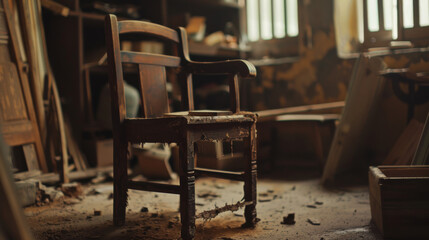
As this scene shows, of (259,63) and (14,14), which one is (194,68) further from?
Result: (259,63)

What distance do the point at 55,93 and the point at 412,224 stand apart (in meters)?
2.60

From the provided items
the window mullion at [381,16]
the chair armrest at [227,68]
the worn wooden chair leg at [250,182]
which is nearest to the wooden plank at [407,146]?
the window mullion at [381,16]

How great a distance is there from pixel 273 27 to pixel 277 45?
0.22m

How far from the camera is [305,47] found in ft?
15.1

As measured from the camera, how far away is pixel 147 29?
7.48 ft

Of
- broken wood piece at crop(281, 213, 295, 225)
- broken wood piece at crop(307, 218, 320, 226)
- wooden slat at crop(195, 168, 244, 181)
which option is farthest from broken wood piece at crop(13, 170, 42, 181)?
broken wood piece at crop(307, 218, 320, 226)

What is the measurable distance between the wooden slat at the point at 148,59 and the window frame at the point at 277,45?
257 centimetres

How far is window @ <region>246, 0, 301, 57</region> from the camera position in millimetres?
4805

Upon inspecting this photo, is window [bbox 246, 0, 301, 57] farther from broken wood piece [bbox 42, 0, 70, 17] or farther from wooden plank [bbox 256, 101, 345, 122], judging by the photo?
broken wood piece [bbox 42, 0, 70, 17]

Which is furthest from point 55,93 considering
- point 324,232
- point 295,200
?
point 324,232

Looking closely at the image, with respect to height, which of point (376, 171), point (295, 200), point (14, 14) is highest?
point (14, 14)

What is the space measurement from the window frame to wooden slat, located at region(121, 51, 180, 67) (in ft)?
8.45

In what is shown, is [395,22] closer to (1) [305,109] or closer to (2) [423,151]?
(1) [305,109]

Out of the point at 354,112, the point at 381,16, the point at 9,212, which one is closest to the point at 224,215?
the point at 354,112
